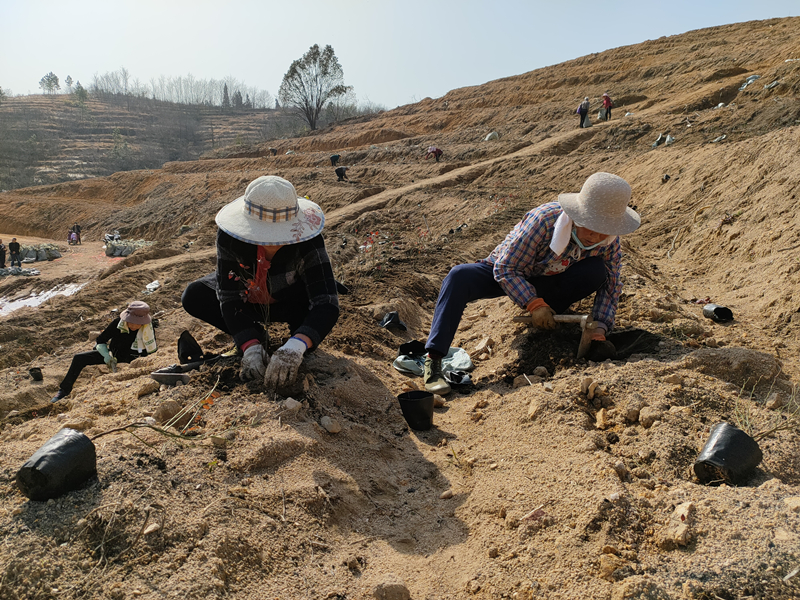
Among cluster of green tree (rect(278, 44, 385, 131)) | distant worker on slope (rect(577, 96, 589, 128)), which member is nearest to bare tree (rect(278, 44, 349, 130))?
cluster of green tree (rect(278, 44, 385, 131))

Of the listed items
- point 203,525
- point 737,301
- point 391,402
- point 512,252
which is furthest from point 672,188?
point 203,525

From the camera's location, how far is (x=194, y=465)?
2139 millimetres

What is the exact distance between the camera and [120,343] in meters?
4.50

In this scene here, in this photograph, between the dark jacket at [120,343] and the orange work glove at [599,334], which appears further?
the dark jacket at [120,343]

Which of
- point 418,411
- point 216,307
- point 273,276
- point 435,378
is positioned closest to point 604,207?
point 435,378

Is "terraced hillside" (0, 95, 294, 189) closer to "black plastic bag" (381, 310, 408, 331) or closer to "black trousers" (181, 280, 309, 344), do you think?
"black plastic bag" (381, 310, 408, 331)

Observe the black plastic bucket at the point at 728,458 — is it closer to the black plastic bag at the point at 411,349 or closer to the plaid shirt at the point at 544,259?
the plaid shirt at the point at 544,259

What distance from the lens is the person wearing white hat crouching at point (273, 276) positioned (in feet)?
9.07

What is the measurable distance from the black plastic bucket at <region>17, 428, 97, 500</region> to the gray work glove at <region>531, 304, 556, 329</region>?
2471 mm

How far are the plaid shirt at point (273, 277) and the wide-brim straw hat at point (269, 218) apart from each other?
5.2 inches

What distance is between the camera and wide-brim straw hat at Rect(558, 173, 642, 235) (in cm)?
292

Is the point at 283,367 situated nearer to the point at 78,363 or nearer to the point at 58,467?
the point at 58,467

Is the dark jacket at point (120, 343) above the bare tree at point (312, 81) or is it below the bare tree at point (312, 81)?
below

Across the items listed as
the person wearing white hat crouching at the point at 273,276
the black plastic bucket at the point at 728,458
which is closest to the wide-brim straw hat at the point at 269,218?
the person wearing white hat crouching at the point at 273,276
